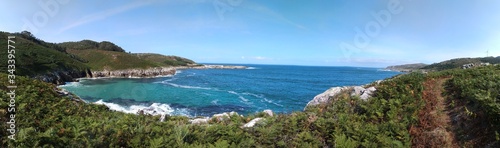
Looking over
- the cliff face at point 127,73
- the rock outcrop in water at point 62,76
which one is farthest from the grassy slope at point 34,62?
the cliff face at point 127,73

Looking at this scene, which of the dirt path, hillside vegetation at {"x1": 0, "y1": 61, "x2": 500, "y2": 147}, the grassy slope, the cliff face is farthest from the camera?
the cliff face

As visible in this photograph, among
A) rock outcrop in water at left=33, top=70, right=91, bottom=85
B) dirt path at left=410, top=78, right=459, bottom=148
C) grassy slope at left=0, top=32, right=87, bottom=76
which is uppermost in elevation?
grassy slope at left=0, top=32, right=87, bottom=76

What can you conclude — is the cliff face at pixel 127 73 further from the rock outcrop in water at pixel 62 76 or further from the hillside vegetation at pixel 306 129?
the hillside vegetation at pixel 306 129

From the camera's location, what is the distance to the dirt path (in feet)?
31.2

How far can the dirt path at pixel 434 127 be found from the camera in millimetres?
9508

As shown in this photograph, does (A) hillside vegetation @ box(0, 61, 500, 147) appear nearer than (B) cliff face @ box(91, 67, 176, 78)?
Yes

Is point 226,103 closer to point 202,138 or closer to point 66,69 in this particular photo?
point 202,138

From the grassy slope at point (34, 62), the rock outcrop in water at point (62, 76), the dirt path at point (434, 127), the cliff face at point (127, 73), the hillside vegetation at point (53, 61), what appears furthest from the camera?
the cliff face at point (127, 73)

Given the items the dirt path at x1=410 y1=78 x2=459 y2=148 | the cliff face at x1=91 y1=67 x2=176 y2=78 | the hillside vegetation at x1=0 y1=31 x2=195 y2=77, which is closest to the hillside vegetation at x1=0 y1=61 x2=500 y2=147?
the dirt path at x1=410 y1=78 x2=459 y2=148

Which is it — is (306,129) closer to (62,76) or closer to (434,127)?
(434,127)

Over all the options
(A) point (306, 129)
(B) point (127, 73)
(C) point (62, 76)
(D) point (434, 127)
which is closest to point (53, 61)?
(C) point (62, 76)

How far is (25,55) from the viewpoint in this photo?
64562 millimetres

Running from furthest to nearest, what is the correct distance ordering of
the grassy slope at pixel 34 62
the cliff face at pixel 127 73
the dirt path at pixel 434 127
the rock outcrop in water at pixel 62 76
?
the cliff face at pixel 127 73
the rock outcrop in water at pixel 62 76
the grassy slope at pixel 34 62
the dirt path at pixel 434 127

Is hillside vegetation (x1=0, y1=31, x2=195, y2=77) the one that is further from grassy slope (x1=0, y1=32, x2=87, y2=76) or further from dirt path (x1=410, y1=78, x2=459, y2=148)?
dirt path (x1=410, y1=78, x2=459, y2=148)
